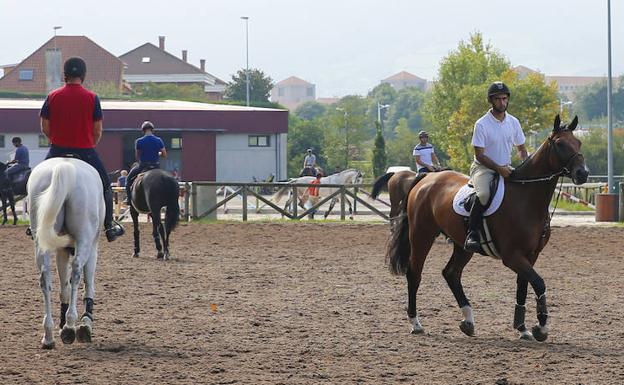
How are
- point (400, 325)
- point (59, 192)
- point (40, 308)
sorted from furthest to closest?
point (40, 308)
point (400, 325)
point (59, 192)

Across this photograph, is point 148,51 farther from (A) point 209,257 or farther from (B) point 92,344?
(B) point 92,344

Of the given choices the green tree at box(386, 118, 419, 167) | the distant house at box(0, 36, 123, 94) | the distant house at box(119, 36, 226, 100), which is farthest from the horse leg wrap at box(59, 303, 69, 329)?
the distant house at box(119, 36, 226, 100)

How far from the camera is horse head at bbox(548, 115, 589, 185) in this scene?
35.4ft

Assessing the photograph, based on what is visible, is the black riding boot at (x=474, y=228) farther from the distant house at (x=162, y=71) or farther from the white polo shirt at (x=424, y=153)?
the distant house at (x=162, y=71)

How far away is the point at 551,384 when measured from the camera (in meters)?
8.69

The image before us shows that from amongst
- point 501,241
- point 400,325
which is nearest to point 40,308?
point 400,325

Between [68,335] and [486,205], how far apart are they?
4.06m

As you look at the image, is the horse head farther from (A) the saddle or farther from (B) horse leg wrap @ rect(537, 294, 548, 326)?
(B) horse leg wrap @ rect(537, 294, 548, 326)

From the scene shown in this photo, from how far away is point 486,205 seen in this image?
11.3 meters

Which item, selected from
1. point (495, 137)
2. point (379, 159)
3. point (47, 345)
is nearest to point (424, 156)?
point (495, 137)

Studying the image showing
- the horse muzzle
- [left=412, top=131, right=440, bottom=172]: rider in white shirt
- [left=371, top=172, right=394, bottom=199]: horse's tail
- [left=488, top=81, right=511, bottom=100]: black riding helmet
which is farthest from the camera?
[left=412, top=131, right=440, bottom=172]: rider in white shirt

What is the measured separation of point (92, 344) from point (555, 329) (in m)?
4.47

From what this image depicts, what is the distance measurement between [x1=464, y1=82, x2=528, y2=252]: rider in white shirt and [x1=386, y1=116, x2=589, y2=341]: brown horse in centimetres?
15

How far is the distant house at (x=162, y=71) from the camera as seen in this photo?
142375 mm
